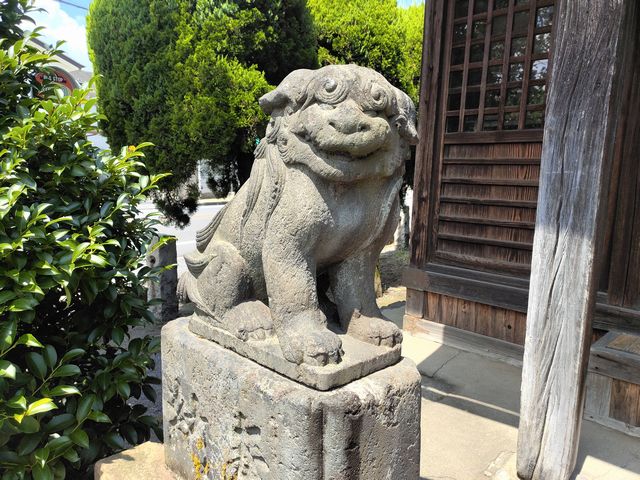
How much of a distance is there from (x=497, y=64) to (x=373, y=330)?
3025 mm

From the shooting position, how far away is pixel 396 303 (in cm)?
568

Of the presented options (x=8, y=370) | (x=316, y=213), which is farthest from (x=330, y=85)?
(x=8, y=370)

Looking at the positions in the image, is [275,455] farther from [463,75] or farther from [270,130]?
[463,75]

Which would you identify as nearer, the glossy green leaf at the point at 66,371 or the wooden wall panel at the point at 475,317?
the glossy green leaf at the point at 66,371

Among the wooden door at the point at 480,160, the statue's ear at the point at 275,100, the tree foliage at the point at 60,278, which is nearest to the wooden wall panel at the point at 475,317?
the wooden door at the point at 480,160

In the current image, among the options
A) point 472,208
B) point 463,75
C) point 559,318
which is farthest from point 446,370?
point 463,75

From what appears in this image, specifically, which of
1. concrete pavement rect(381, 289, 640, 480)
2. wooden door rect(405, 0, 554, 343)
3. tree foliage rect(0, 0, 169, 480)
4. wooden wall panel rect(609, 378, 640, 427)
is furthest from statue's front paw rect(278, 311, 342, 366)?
wooden door rect(405, 0, 554, 343)

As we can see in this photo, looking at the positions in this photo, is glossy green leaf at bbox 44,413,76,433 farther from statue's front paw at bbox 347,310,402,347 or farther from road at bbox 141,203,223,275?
road at bbox 141,203,223,275

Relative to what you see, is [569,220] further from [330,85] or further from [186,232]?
[186,232]

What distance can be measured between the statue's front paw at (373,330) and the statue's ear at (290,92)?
779 millimetres

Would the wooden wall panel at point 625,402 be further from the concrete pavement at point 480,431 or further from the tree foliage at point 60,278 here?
the tree foliage at point 60,278

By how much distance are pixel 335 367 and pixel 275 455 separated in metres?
0.35

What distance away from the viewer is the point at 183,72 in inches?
165

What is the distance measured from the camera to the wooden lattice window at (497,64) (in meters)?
3.61
